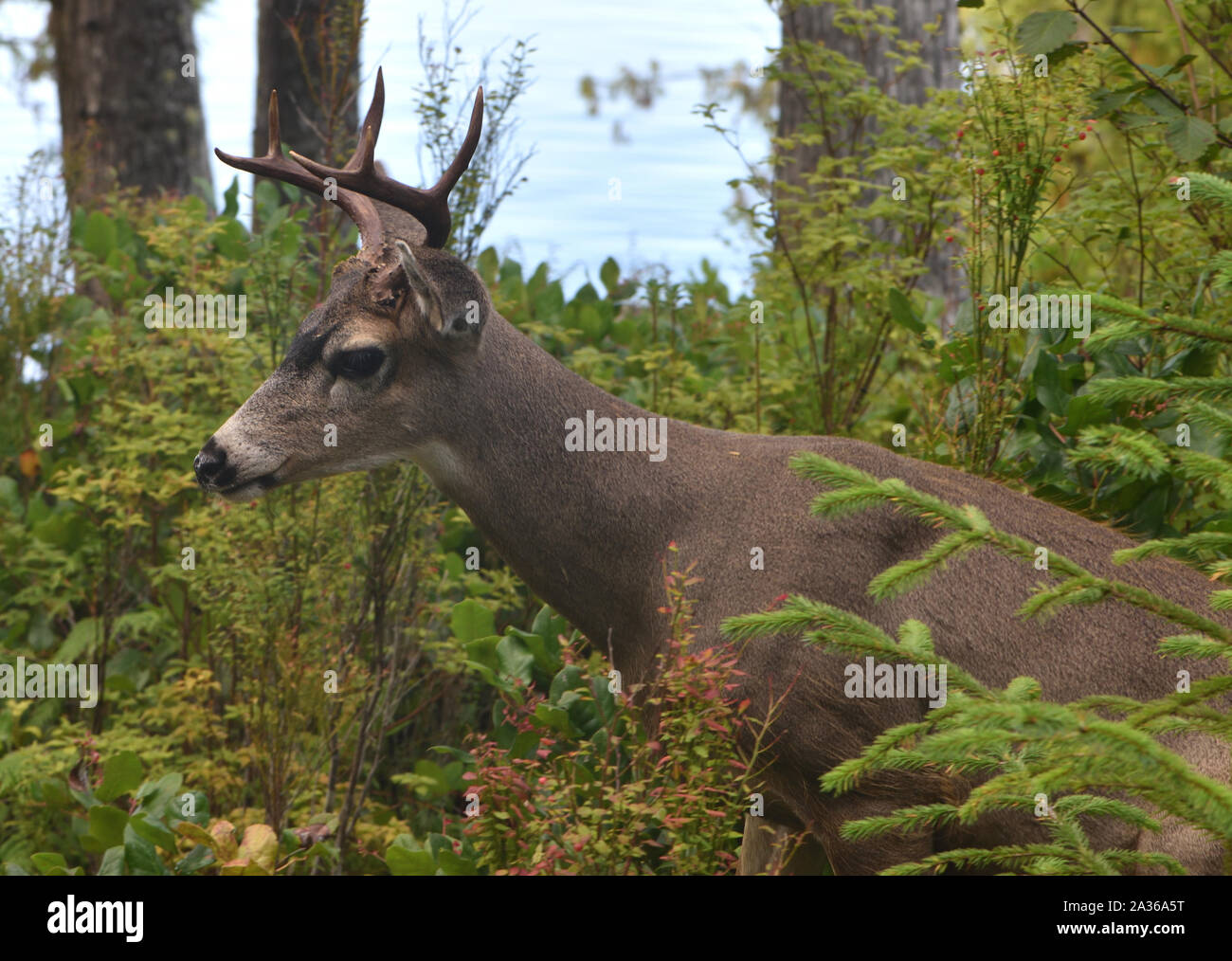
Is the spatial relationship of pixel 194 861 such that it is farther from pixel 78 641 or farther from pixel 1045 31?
pixel 1045 31

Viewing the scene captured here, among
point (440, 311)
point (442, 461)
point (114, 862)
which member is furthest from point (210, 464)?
point (114, 862)

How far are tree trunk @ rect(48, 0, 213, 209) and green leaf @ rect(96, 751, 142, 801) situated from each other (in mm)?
7389

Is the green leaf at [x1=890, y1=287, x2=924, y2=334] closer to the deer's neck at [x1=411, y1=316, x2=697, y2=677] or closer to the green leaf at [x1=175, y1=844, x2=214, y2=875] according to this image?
the deer's neck at [x1=411, y1=316, x2=697, y2=677]

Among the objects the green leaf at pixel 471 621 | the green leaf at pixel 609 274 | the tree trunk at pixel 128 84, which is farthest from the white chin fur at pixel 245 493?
the tree trunk at pixel 128 84

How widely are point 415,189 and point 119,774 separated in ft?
9.12

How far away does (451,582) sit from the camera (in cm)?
636

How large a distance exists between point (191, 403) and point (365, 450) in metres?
2.80

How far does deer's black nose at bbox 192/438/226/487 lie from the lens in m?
4.29

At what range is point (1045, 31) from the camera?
16.1 ft

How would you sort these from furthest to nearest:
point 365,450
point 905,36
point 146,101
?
point 146,101 < point 905,36 < point 365,450

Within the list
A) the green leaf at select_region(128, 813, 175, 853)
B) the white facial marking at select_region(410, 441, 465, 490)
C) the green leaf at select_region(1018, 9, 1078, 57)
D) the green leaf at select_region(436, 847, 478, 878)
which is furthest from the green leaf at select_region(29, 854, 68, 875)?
the green leaf at select_region(1018, 9, 1078, 57)
